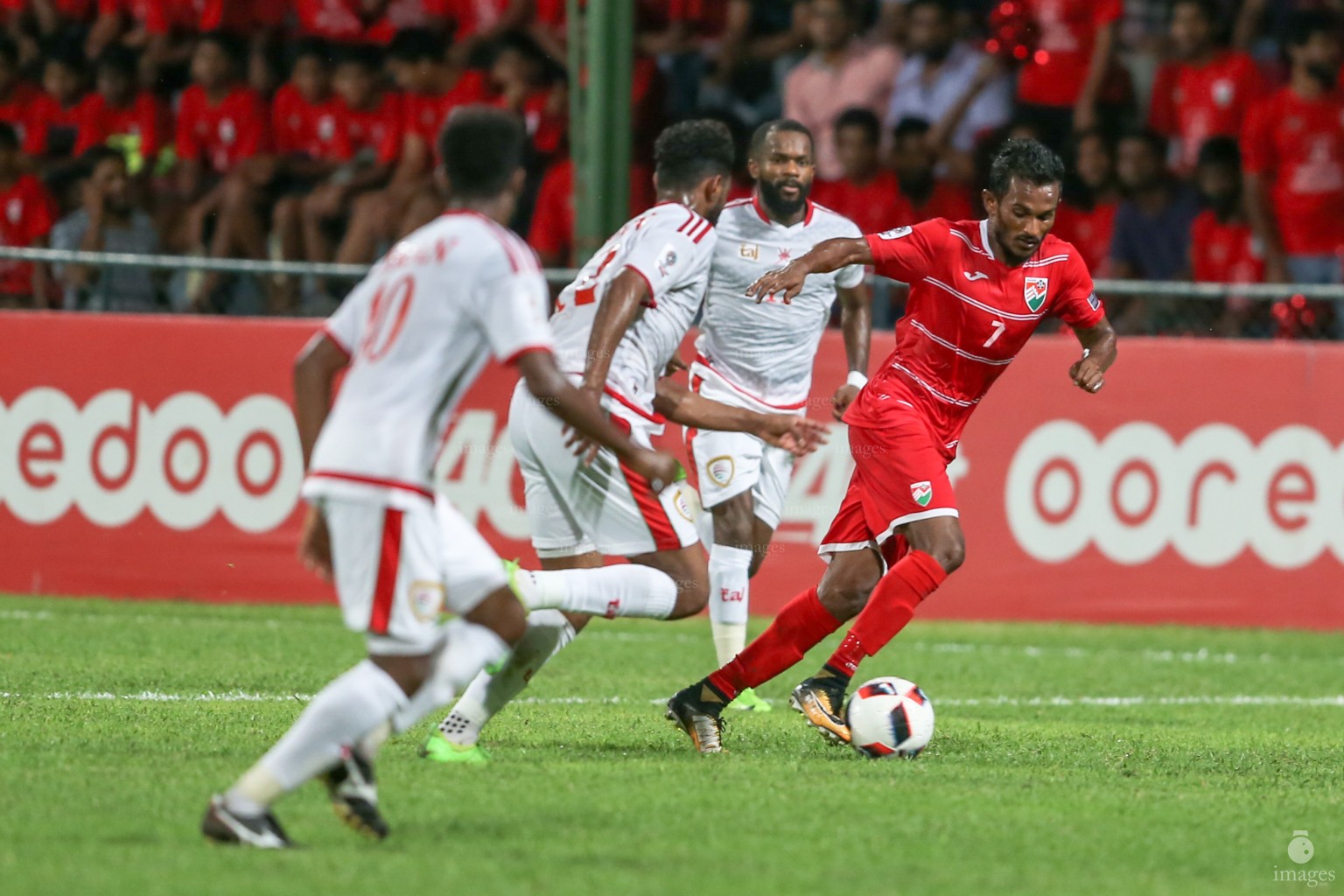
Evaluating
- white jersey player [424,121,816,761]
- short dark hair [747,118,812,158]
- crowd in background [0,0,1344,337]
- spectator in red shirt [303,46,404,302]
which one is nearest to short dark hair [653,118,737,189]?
white jersey player [424,121,816,761]

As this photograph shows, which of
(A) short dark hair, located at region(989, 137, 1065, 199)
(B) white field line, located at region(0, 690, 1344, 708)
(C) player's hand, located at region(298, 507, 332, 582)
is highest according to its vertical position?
(A) short dark hair, located at region(989, 137, 1065, 199)

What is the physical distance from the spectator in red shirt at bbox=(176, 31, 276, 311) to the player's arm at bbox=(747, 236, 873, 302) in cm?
823

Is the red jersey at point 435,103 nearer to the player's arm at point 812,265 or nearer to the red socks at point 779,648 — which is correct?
the player's arm at point 812,265

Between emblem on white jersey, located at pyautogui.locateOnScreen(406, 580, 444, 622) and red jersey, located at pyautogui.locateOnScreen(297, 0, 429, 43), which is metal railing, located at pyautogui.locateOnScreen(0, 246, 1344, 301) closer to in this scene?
red jersey, located at pyautogui.locateOnScreen(297, 0, 429, 43)

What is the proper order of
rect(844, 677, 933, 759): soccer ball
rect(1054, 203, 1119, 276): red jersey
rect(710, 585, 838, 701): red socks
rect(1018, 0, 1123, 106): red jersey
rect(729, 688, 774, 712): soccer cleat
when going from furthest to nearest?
rect(1018, 0, 1123, 106): red jersey, rect(1054, 203, 1119, 276): red jersey, rect(729, 688, 774, 712): soccer cleat, rect(710, 585, 838, 701): red socks, rect(844, 677, 933, 759): soccer ball

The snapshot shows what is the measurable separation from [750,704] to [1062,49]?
7.38m

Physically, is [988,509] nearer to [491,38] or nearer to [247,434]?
[247,434]

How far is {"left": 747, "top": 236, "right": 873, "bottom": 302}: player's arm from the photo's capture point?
22.0 feet

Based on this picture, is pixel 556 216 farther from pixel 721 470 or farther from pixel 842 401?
pixel 842 401

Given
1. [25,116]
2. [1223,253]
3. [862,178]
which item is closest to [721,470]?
[862,178]

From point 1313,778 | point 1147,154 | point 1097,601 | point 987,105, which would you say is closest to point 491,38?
point 987,105

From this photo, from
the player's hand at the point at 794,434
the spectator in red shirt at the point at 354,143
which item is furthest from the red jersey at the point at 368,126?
the player's hand at the point at 794,434

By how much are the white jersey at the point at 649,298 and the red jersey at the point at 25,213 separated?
9.31 metres

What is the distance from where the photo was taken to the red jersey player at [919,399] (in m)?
6.99
